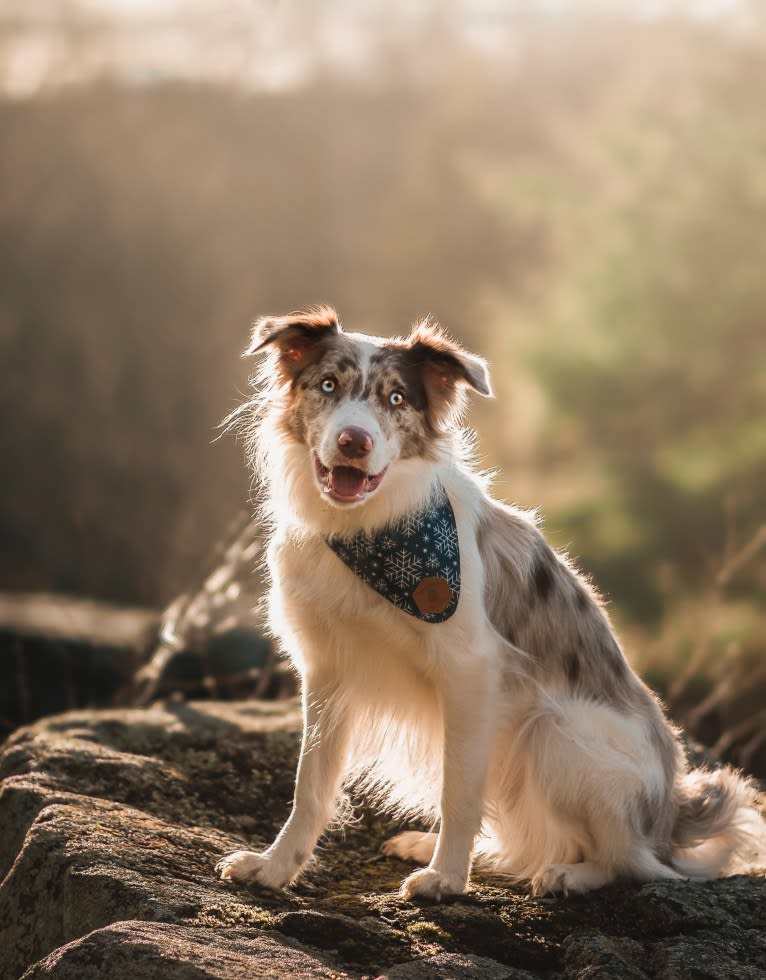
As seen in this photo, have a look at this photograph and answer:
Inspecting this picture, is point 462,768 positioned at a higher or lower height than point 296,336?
lower

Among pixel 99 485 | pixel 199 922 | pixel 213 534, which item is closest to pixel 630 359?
pixel 213 534

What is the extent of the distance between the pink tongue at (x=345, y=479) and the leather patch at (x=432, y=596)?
38 centimetres

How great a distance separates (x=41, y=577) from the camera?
1722 cm

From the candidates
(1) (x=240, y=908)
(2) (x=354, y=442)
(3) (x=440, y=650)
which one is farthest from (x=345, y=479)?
(1) (x=240, y=908)

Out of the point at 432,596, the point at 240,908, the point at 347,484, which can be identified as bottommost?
the point at 240,908

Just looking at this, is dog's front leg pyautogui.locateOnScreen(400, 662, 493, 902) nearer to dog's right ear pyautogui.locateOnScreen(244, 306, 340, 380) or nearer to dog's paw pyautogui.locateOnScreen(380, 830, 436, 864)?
dog's paw pyautogui.locateOnScreen(380, 830, 436, 864)

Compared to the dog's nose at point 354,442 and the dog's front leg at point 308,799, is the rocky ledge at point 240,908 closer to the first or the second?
the dog's front leg at point 308,799

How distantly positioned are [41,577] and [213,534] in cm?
322

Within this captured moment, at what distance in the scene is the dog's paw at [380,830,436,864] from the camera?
4.03 m

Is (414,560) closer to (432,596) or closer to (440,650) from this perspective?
(432,596)

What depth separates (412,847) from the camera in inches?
160

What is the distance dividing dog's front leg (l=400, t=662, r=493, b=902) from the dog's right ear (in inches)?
46.0

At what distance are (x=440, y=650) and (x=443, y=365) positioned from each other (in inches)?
37.5

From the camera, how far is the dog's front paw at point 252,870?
3439 millimetres
